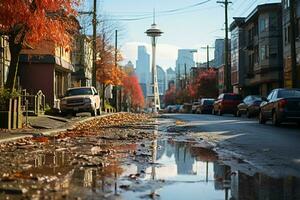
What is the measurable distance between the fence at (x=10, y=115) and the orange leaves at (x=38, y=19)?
2.31 meters

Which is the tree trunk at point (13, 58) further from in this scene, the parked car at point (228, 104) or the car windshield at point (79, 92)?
the parked car at point (228, 104)

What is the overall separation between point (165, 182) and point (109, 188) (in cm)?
105

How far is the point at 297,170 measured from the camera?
9547mm

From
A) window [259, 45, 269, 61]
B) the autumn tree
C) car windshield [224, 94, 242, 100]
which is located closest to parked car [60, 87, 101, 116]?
the autumn tree

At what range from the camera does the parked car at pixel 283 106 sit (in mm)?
22594

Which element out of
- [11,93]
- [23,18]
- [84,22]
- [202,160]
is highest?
[84,22]

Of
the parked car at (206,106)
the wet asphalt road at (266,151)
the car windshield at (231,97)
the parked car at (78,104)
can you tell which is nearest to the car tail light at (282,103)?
the wet asphalt road at (266,151)

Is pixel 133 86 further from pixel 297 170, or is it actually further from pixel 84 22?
pixel 297 170

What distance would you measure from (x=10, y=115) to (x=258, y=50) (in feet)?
166

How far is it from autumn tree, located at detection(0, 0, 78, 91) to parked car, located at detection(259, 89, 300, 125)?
9.48 meters

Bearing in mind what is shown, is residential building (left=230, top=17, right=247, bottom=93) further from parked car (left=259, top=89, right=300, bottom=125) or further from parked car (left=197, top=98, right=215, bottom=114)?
parked car (left=259, top=89, right=300, bottom=125)

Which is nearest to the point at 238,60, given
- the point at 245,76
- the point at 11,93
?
the point at 245,76

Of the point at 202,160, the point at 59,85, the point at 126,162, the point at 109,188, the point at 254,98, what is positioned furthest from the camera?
the point at 59,85

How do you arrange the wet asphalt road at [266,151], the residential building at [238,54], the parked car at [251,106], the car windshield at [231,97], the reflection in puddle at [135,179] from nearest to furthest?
the reflection in puddle at [135,179], the wet asphalt road at [266,151], the parked car at [251,106], the car windshield at [231,97], the residential building at [238,54]
